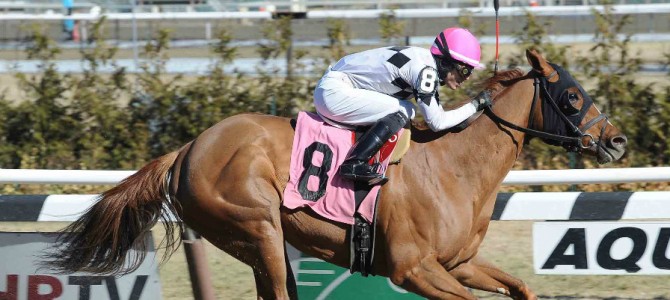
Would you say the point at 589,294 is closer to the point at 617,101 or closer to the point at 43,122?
the point at 617,101

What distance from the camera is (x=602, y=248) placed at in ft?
16.6

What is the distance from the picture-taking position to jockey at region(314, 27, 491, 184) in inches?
175

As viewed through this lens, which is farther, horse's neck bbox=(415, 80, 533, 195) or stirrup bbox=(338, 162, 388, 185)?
horse's neck bbox=(415, 80, 533, 195)

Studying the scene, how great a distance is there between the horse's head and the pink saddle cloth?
2.49 feet

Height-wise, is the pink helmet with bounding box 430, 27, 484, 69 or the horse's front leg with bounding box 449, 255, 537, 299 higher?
the pink helmet with bounding box 430, 27, 484, 69

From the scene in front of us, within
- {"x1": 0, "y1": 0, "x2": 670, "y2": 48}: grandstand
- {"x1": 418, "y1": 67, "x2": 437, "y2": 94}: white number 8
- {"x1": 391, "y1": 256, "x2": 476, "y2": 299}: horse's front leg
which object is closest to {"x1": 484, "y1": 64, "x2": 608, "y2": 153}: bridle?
{"x1": 418, "y1": 67, "x2": 437, "y2": 94}: white number 8

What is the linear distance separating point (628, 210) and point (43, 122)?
512 cm

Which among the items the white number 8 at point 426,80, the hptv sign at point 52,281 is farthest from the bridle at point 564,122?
the hptv sign at point 52,281

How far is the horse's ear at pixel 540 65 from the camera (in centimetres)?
462

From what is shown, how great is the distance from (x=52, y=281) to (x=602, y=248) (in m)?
2.86

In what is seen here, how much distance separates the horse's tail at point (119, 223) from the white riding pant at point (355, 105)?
787 mm

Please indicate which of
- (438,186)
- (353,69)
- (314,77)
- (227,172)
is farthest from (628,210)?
(314,77)

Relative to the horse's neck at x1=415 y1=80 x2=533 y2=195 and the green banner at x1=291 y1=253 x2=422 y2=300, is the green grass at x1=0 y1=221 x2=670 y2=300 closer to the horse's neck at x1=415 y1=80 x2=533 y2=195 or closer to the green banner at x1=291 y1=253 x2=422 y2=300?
the green banner at x1=291 y1=253 x2=422 y2=300

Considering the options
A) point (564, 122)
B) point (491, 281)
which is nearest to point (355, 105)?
point (564, 122)
